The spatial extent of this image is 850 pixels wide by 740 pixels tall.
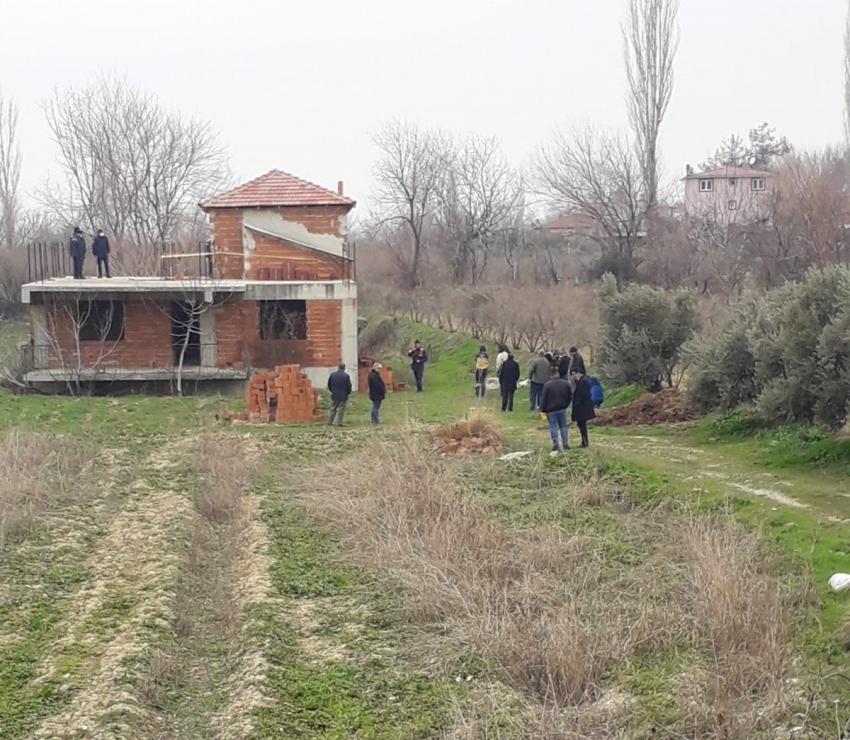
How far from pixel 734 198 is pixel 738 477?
40502mm

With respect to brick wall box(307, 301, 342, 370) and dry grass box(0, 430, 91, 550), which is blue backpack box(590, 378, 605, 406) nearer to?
Answer: brick wall box(307, 301, 342, 370)

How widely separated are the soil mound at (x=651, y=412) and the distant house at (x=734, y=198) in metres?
22.5

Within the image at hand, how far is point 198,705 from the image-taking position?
26.3ft

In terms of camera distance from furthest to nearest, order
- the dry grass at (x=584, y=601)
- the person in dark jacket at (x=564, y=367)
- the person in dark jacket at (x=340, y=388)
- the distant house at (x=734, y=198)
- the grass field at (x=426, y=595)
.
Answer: the distant house at (x=734, y=198), the person in dark jacket at (x=564, y=367), the person in dark jacket at (x=340, y=388), the grass field at (x=426, y=595), the dry grass at (x=584, y=601)

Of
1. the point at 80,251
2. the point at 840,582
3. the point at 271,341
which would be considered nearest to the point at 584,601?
the point at 840,582

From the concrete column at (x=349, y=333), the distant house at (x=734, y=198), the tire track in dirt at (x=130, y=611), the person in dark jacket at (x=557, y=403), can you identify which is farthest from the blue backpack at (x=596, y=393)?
the distant house at (x=734, y=198)

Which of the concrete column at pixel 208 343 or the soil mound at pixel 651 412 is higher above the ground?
the concrete column at pixel 208 343

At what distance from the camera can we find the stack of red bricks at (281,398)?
22.1 metres

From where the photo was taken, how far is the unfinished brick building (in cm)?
2648

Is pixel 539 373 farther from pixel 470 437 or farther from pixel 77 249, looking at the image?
pixel 77 249

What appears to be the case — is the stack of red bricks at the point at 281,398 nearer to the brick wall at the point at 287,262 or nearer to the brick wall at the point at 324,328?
the brick wall at the point at 324,328

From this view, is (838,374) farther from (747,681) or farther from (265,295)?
(265,295)

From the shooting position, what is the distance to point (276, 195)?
28344mm

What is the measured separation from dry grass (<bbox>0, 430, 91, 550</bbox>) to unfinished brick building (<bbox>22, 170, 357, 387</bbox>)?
9.40 meters
